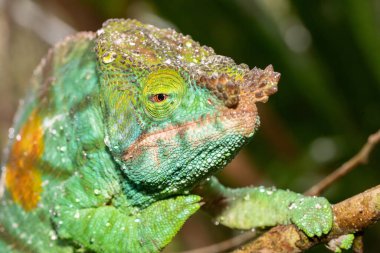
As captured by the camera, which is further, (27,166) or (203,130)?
(27,166)

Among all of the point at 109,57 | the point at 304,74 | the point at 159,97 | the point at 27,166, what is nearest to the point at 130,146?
the point at 159,97

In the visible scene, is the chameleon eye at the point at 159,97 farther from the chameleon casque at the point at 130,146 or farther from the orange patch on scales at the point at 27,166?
the orange patch on scales at the point at 27,166

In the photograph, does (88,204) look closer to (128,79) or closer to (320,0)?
(128,79)

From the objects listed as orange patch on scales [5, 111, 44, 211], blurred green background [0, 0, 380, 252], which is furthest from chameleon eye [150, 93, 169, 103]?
blurred green background [0, 0, 380, 252]

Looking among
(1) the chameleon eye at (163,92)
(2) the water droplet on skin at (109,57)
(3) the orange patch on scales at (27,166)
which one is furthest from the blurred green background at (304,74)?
(1) the chameleon eye at (163,92)

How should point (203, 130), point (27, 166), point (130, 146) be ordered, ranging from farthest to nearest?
point (27, 166) < point (130, 146) < point (203, 130)

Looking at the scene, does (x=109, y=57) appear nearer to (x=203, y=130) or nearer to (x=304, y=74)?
(x=203, y=130)
